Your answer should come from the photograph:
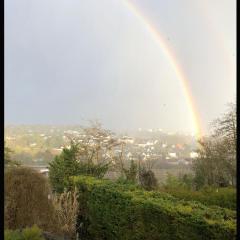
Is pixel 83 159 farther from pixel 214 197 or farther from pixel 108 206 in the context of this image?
pixel 108 206

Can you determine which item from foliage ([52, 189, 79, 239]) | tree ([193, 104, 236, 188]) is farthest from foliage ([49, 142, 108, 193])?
tree ([193, 104, 236, 188])

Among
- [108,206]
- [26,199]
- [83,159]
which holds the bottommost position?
[108,206]

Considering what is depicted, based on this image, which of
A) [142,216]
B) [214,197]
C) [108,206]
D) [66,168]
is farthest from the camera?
[66,168]

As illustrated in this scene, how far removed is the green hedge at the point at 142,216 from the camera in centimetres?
706

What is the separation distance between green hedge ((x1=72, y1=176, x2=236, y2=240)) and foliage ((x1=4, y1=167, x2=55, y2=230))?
173cm

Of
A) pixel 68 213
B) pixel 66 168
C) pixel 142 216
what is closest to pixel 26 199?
pixel 142 216

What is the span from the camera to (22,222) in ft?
25.2

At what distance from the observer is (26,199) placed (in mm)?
7988

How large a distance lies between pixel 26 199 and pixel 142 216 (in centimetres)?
231

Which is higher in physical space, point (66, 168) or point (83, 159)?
point (83, 159)

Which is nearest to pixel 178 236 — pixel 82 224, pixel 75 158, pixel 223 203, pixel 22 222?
pixel 22 222

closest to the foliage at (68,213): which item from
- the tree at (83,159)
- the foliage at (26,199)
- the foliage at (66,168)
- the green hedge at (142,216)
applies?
the green hedge at (142,216)
